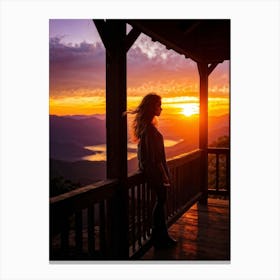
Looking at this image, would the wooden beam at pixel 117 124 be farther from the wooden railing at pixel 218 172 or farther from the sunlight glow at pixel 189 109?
the wooden railing at pixel 218 172

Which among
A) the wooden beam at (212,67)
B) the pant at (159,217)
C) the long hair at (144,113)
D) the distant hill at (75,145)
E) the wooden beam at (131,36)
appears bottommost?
the pant at (159,217)

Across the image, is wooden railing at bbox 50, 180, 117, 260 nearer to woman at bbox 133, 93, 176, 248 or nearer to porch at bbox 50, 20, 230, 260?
porch at bbox 50, 20, 230, 260

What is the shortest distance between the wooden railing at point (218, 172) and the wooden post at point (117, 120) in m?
2.71

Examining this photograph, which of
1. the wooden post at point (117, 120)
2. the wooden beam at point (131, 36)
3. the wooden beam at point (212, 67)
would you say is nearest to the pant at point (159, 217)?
the wooden post at point (117, 120)

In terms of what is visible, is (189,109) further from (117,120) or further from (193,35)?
(117,120)

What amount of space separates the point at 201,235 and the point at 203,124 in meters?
1.68

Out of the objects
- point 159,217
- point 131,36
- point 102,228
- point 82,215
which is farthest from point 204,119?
point 82,215

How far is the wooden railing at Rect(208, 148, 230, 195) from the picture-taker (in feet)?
16.9

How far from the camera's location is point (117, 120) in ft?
8.32

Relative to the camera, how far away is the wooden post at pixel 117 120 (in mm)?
2480
